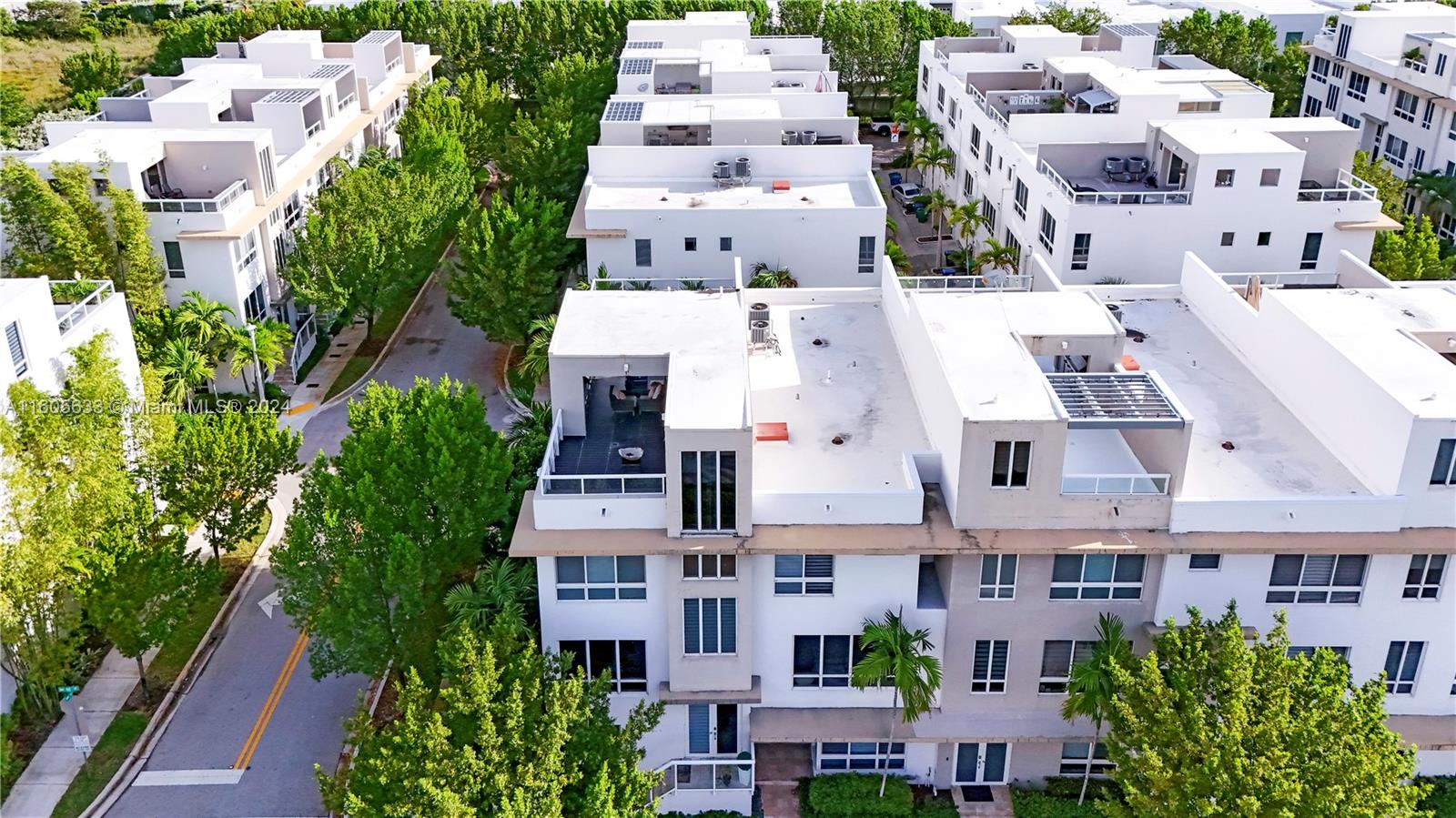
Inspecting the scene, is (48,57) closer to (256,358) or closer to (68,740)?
(256,358)

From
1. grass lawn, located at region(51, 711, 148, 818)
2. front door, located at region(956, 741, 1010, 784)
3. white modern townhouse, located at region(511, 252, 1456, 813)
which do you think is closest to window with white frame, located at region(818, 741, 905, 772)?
white modern townhouse, located at region(511, 252, 1456, 813)

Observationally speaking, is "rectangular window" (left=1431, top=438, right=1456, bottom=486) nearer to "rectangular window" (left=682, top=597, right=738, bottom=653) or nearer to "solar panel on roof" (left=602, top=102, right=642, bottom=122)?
"rectangular window" (left=682, top=597, right=738, bottom=653)

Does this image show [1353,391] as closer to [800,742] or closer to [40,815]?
[800,742]

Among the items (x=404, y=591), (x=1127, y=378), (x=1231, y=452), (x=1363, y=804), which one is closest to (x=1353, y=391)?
(x=1231, y=452)

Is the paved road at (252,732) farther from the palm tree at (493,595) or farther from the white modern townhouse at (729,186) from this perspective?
the white modern townhouse at (729,186)

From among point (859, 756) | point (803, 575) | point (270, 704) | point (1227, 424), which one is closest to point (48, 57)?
point (270, 704)
